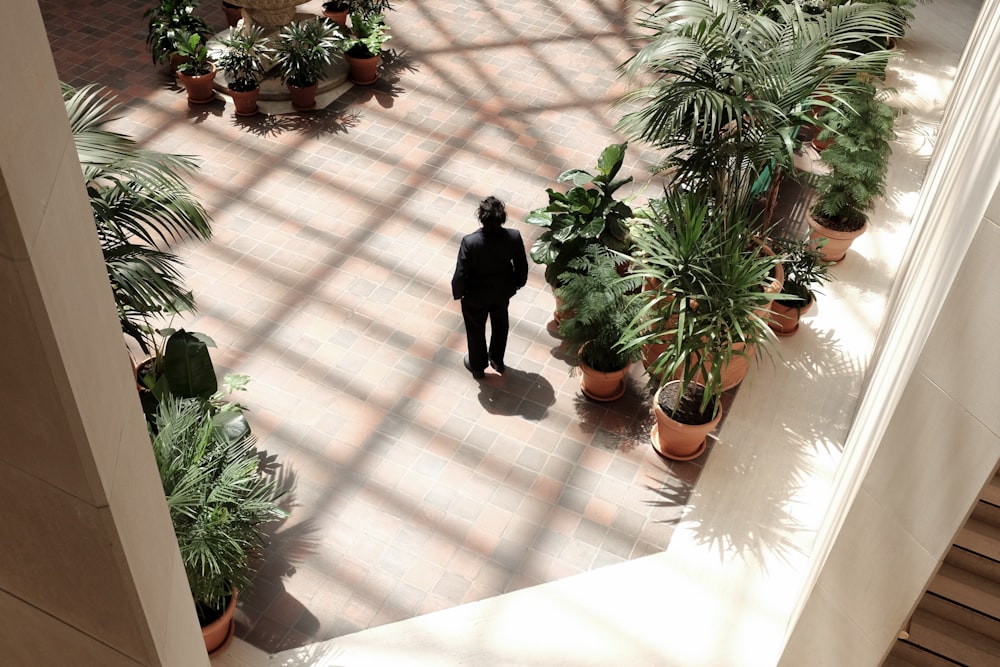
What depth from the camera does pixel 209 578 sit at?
15.4 ft

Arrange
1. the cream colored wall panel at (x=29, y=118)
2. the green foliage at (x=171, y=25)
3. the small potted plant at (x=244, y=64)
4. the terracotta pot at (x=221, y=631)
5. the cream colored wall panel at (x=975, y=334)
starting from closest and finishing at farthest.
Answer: the cream colored wall panel at (x=29, y=118), the cream colored wall panel at (x=975, y=334), the terracotta pot at (x=221, y=631), the small potted plant at (x=244, y=64), the green foliage at (x=171, y=25)

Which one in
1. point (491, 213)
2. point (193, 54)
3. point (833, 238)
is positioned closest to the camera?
point (491, 213)

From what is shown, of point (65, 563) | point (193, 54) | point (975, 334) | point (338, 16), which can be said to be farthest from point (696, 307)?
point (338, 16)

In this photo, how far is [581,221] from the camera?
656 centimetres

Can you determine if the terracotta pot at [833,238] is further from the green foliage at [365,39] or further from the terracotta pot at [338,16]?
the terracotta pot at [338,16]

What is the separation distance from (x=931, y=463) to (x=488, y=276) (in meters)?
3.29

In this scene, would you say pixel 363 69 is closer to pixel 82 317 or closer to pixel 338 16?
pixel 338 16

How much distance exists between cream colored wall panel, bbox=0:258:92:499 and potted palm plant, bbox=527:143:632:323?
15.7ft

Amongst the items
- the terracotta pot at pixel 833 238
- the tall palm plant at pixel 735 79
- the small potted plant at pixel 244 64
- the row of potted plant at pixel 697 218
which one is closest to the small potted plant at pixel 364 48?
the small potted plant at pixel 244 64

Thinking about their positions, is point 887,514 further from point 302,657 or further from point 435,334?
point 435,334

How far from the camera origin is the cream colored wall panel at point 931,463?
10.4ft

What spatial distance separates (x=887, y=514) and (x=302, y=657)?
126 inches

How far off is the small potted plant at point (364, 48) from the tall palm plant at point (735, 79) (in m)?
4.09

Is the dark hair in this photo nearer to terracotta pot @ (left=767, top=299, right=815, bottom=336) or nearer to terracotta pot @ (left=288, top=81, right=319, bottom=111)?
terracotta pot @ (left=767, top=299, right=815, bottom=336)
